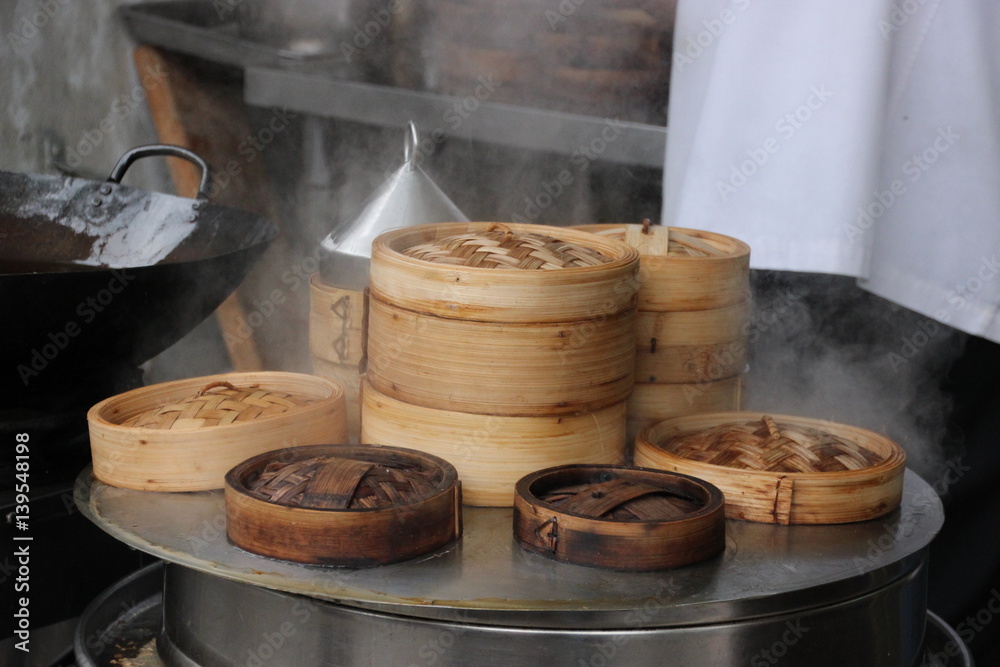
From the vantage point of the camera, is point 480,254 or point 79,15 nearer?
point 480,254

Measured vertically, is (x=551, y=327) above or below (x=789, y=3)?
below

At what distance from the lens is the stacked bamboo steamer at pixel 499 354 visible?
173cm

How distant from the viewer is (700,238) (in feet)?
7.61

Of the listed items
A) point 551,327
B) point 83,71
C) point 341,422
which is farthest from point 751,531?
point 83,71

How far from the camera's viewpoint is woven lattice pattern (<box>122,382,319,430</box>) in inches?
73.2

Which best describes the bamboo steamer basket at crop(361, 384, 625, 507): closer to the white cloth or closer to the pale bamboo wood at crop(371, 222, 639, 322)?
the pale bamboo wood at crop(371, 222, 639, 322)

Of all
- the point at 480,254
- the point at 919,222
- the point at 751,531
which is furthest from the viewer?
the point at 919,222

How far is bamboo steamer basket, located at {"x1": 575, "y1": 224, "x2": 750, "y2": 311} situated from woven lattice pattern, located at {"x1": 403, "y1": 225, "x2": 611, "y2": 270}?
0.17 m

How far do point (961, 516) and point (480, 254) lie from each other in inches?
82.9

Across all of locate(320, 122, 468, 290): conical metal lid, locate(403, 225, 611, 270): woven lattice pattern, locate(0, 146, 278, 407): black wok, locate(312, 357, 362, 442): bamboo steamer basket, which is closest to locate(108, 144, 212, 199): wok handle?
locate(0, 146, 278, 407): black wok

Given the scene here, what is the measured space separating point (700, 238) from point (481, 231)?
1.86ft

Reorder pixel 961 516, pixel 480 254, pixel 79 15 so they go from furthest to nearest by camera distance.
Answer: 1. pixel 79 15
2. pixel 961 516
3. pixel 480 254

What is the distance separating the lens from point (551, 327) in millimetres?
1746

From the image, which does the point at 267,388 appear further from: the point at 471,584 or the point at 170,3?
the point at 170,3
